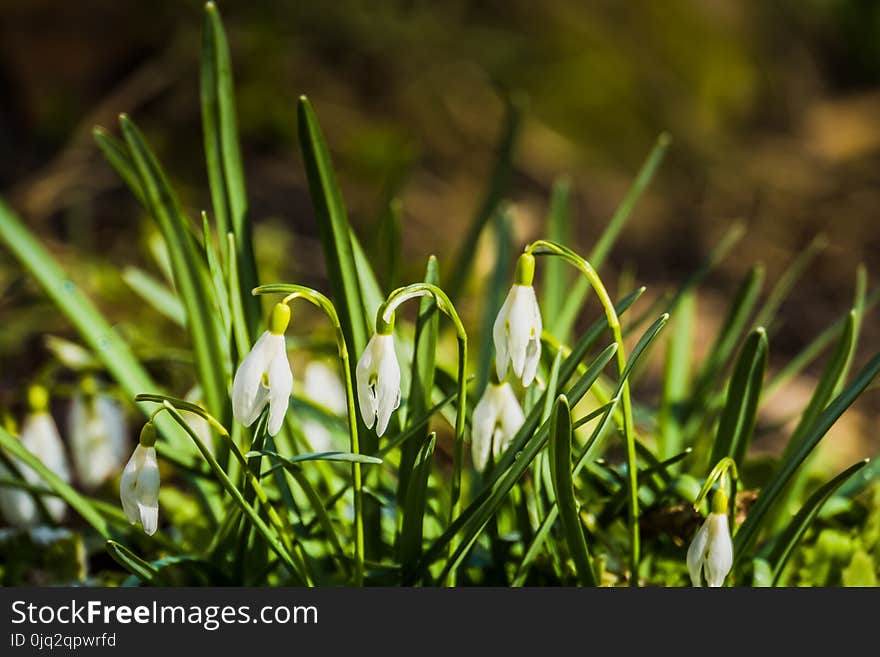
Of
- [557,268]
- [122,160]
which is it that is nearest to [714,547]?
[557,268]

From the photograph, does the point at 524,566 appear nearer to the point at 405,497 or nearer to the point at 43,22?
the point at 405,497

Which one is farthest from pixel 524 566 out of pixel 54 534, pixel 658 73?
pixel 658 73

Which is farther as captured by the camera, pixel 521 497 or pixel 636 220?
pixel 636 220

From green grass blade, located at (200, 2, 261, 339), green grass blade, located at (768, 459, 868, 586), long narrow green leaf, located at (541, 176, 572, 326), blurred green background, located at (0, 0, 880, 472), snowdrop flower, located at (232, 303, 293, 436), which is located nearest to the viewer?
snowdrop flower, located at (232, 303, 293, 436)

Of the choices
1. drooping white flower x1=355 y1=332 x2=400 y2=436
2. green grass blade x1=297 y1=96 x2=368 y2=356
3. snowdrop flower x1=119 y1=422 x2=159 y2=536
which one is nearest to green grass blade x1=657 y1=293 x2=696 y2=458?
green grass blade x1=297 y1=96 x2=368 y2=356

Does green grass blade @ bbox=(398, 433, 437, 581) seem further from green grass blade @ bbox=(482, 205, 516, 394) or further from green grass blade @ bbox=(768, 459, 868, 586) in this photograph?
green grass blade @ bbox=(768, 459, 868, 586)

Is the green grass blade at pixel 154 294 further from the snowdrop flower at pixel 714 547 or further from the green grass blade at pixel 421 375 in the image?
the snowdrop flower at pixel 714 547

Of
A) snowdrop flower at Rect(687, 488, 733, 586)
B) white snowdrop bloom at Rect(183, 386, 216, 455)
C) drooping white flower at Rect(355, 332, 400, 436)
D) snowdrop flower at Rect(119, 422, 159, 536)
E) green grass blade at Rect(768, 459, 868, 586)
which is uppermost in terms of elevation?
white snowdrop bloom at Rect(183, 386, 216, 455)
